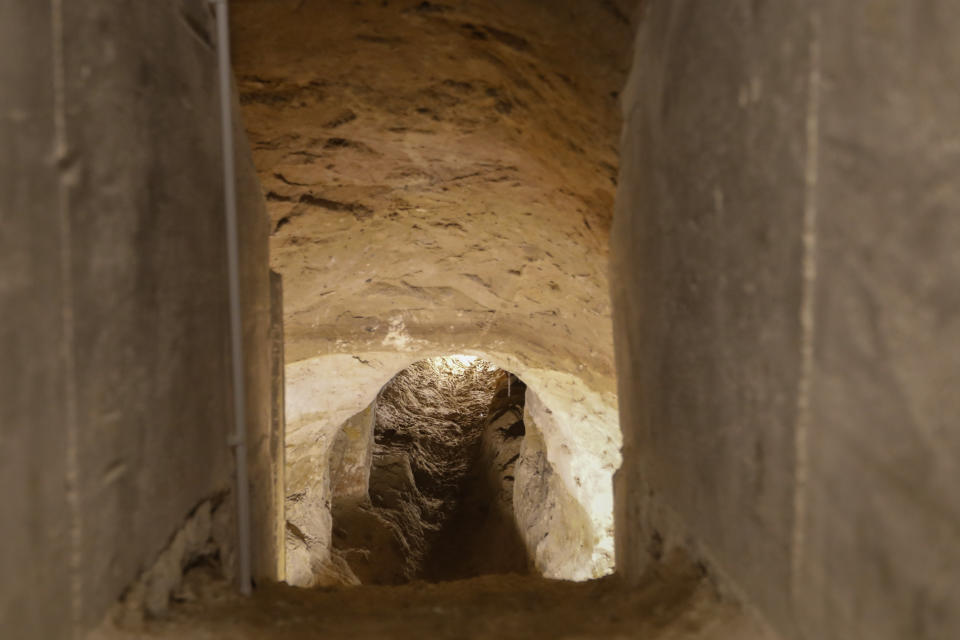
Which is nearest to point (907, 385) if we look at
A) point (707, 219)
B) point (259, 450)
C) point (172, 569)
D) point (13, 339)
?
point (707, 219)

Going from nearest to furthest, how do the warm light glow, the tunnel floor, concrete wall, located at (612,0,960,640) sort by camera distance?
concrete wall, located at (612,0,960,640), the tunnel floor, the warm light glow

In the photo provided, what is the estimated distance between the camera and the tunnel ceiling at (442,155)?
8.46 ft

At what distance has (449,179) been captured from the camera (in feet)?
12.0

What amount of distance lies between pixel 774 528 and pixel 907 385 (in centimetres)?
49

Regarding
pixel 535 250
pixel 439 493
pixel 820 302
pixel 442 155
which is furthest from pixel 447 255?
pixel 439 493

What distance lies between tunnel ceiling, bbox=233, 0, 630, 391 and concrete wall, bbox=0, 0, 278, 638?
783 mm

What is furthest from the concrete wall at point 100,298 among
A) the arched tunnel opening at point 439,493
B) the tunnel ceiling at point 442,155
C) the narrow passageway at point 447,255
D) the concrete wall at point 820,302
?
the arched tunnel opening at point 439,493

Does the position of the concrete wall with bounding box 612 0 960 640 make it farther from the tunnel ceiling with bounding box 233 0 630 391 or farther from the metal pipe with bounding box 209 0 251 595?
the metal pipe with bounding box 209 0 251 595

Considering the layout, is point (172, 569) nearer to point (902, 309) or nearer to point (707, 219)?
point (707, 219)

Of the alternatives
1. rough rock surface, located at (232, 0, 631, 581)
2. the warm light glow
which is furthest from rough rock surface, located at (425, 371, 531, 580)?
rough rock surface, located at (232, 0, 631, 581)

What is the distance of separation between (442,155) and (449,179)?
21 cm

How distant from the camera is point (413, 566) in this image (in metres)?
9.21

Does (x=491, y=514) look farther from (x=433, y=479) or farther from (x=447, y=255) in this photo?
(x=447, y=255)

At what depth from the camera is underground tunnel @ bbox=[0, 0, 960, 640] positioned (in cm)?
95
